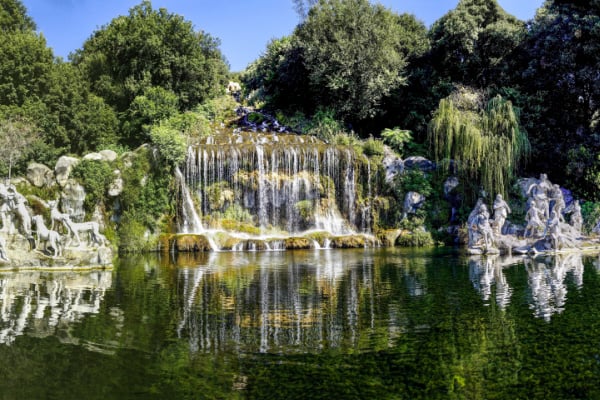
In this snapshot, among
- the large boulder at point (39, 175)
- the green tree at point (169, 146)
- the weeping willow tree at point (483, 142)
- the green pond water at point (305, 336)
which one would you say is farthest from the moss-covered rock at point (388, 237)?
the large boulder at point (39, 175)

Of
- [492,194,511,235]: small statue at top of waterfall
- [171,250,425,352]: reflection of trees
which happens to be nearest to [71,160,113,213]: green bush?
→ [171,250,425,352]: reflection of trees

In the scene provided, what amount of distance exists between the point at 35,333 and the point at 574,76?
33885 mm

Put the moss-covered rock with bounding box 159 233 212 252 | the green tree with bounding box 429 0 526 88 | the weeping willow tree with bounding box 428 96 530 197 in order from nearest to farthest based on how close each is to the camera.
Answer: the moss-covered rock with bounding box 159 233 212 252 → the weeping willow tree with bounding box 428 96 530 197 → the green tree with bounding box 429 0 526 88

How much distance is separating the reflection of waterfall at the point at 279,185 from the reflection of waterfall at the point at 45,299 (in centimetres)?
1265

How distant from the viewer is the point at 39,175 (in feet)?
95.6

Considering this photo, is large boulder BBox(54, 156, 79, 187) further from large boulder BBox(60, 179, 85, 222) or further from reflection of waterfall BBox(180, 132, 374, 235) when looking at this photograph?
reflection of waterfall BBox(180, 132, 374, 235)

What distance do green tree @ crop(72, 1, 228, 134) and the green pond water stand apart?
82.6 ft

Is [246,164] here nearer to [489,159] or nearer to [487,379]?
[489,159]

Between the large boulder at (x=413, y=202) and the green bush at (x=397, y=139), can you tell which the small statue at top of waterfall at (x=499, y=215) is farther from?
the green bush at (x=397, y=139)

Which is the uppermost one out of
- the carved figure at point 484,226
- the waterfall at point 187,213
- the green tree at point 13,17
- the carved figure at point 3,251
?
the green tree at point 13,17

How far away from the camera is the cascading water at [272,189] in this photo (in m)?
30.2

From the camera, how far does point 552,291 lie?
12.8 metres

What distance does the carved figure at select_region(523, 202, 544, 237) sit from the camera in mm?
23509

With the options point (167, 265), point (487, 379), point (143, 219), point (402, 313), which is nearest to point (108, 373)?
point (487, 379)
